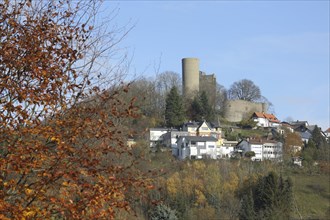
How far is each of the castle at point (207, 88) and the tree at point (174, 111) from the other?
8.12 metres

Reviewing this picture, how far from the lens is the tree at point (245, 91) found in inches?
3199

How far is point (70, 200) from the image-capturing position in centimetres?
439

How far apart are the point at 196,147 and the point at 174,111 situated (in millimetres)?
6020

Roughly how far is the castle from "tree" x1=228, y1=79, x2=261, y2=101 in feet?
14.8

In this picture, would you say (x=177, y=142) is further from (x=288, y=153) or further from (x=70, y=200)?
(x=70, y=200)

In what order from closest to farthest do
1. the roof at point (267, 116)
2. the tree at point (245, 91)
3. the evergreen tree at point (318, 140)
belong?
the evergreen tree at point (318, 140)
the roof at point (267, 116)
the tree at point (245, 91)

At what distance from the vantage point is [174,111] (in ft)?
193

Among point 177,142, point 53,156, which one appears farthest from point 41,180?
point 177,142

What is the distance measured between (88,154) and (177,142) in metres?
50.7

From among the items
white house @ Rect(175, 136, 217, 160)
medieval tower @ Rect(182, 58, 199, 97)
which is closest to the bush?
white house @ Rect(175, 136, 217, 160)

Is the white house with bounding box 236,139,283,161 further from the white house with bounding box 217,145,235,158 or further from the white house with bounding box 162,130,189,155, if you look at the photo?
the white house with bounding box 162,130,189,155

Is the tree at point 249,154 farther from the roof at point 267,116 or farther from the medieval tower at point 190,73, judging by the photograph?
the roof at point 267,116

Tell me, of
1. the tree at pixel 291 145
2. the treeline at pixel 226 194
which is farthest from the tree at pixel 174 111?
the treeline at pixel 226 194

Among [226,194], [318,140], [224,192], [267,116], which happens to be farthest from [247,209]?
[267,116]
